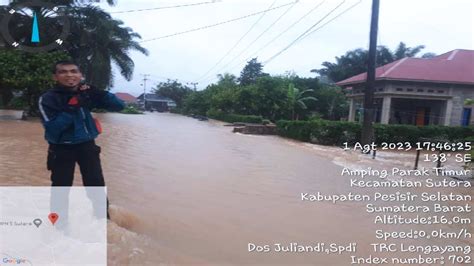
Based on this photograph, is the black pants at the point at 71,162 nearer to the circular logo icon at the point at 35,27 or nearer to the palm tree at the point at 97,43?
the circular logo icon at the point at 35,27

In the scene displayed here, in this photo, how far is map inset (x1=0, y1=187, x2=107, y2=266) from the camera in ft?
8.10

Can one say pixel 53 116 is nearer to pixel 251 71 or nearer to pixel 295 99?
pixel 295 99

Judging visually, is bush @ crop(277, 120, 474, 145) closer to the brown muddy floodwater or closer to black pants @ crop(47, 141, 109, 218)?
the brown muddy floodwater

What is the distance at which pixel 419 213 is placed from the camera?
4.47m

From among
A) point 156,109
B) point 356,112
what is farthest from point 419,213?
point 156,109

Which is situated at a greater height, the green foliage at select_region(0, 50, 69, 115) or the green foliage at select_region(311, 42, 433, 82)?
the green foliage at select_region(311, 42, 433, 82)

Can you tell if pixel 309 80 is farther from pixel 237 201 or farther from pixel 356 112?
pixel 237 201

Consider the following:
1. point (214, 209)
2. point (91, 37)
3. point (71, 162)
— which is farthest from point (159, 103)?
point (71, 162)

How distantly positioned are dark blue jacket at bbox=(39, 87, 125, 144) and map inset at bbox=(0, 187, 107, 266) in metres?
0.41

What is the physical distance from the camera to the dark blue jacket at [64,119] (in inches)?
106

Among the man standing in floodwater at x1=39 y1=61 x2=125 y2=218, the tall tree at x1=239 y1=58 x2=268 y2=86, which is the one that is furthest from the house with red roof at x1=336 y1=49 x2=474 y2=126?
the tall tree at x1=239 y1=58 x2=268 y2=86

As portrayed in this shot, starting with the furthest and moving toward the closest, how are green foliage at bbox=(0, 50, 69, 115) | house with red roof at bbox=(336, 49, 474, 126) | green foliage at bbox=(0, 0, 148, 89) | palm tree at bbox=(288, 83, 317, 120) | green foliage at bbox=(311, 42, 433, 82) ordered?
palm tree at bbox=(288, 83, 317, 120), green foliage at bbox=(311, 42, 433, 82), green foliage at bbox=(0, 0, 148, 89), house with red roof at bbox=(336, 49, 474, 126), green foliage at bbox=(0, 50, 69, 115)

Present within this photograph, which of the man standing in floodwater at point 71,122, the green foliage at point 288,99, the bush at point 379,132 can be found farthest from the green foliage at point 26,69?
the man standing in floodwater at point 71,122

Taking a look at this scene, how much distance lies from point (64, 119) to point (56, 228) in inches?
29.9
